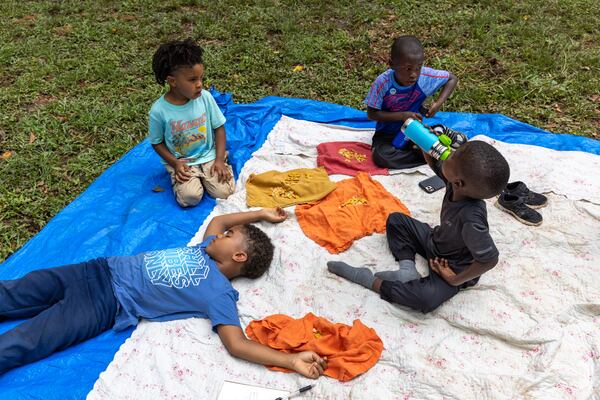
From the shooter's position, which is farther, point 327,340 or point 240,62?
point 240,62

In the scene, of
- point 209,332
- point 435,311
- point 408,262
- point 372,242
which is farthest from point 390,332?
point 209,332

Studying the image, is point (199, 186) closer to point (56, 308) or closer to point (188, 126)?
point (188, 126)

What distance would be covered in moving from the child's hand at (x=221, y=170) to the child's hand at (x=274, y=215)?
577 millimetres

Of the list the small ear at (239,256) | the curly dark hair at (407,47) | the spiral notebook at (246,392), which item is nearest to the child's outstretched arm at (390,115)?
the curly dark hair at (407,47)

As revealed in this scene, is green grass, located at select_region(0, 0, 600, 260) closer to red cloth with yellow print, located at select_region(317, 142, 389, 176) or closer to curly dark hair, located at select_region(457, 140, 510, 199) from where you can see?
red cloth with yellow print, located at select_region(317, 142, 389, 176)

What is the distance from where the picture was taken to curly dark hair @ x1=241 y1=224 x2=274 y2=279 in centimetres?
296

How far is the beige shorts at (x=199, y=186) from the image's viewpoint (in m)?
3.71

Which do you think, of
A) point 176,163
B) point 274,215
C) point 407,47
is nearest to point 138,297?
point 274,215

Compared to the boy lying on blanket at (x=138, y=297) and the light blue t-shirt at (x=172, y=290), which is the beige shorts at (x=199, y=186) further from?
the light blue t-shirt at (x=172, y=290)

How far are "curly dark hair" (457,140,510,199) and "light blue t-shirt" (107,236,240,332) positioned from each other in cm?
161

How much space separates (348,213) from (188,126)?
5.01 ft

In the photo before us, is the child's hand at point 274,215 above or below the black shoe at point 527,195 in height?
below

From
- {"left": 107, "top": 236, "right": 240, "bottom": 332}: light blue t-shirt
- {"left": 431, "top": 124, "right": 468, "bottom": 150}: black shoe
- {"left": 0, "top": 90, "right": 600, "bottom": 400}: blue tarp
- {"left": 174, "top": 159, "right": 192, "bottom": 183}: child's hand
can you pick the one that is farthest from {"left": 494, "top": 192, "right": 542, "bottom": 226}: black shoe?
{"left": 174, "top": 159, "right": 192, "bottom": 183}: child's hand

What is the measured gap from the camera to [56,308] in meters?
2.71
